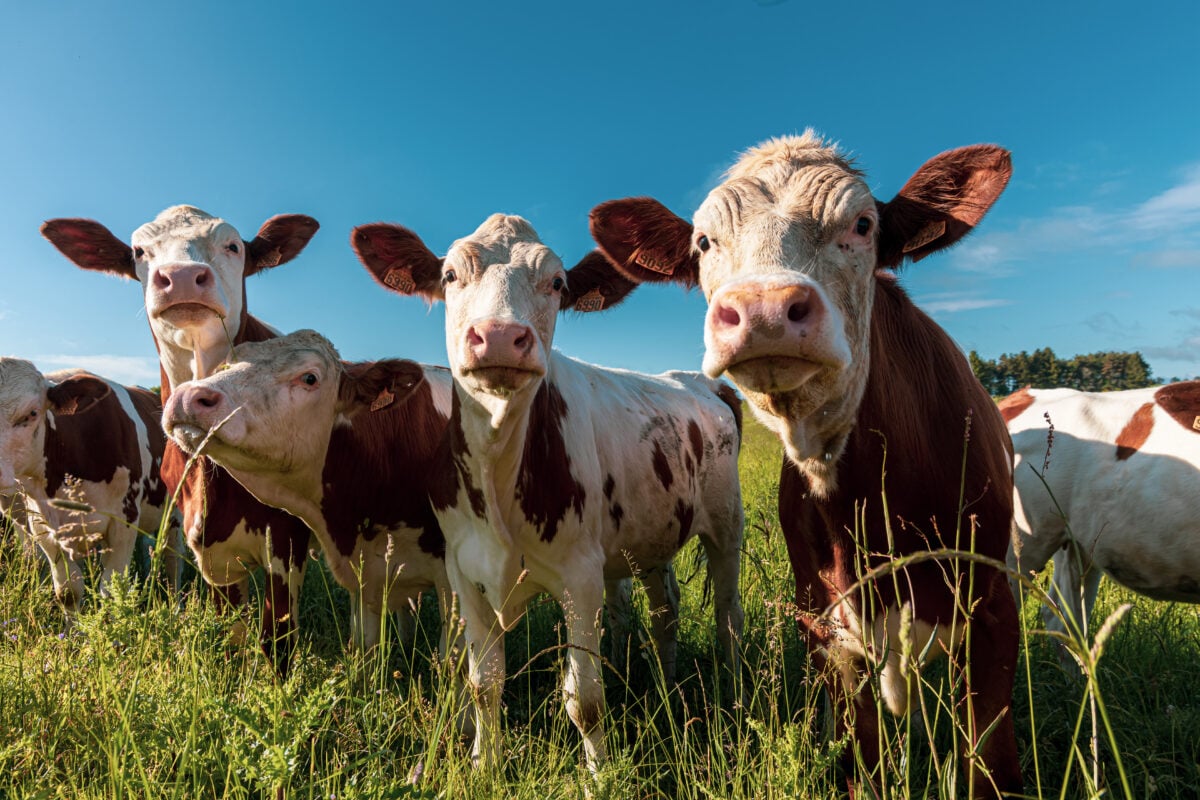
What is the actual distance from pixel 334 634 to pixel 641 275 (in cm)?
431

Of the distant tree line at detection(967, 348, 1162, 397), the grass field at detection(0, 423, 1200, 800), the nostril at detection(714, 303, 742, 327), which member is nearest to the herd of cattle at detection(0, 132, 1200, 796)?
the nostril at detection(714, 303, 742, 327)

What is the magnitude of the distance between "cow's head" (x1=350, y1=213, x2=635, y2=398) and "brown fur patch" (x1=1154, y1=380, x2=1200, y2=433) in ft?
11.2

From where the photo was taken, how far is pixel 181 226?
16.4 ft

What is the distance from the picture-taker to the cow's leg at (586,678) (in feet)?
12.1

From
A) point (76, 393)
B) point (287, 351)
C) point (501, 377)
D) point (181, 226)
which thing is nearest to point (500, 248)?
point (501, 377)

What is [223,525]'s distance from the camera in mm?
4699

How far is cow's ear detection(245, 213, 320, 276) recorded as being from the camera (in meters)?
5.63

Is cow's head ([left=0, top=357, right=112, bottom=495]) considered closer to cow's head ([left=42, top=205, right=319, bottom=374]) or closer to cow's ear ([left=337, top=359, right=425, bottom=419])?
cow's head ([left=42, top=205, right=319, bottom=374])

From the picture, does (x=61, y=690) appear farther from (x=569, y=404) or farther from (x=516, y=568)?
(x=569, y=404)

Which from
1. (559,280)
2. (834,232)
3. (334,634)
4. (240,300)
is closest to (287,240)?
(240,300)

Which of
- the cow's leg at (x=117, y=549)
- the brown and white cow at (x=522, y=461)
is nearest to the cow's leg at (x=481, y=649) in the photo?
the brown and white cow at (x=522, y=461)

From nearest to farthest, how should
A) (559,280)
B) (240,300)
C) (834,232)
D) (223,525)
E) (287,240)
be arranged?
(834,232), (559,280), (223,525), (240,300), (287,240)

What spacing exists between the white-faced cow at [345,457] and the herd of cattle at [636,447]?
0.7 inches

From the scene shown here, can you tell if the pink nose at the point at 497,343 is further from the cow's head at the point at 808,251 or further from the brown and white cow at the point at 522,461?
the cow's head at the point at 808,251
